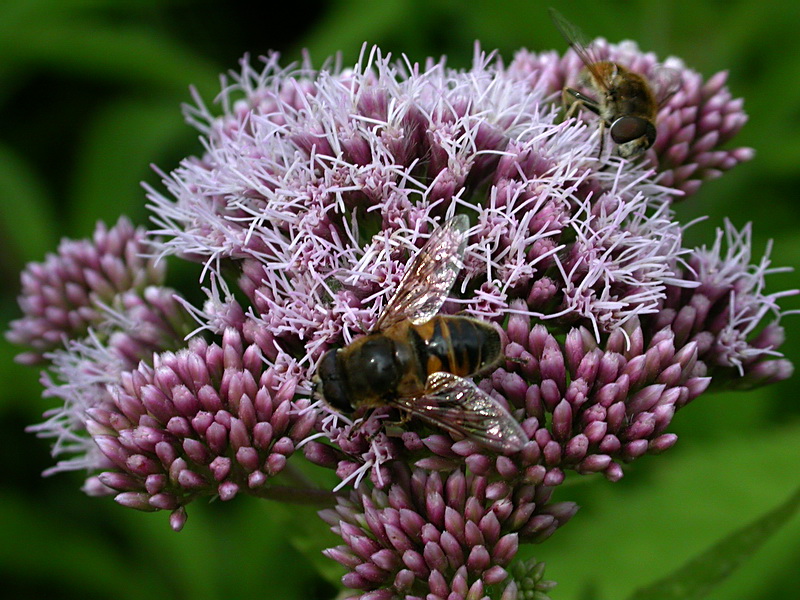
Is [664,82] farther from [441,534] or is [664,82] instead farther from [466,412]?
[441,534]

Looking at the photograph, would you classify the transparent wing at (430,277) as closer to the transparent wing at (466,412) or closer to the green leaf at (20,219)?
the transparent wing at (466,412)

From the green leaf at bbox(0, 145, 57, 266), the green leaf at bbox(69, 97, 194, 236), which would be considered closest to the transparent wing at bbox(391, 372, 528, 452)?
the green leaf at bbox(69, 97, 194, 236)

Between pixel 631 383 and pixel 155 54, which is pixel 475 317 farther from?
pixel 155 54

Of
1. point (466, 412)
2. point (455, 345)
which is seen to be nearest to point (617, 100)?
point (455, 345)

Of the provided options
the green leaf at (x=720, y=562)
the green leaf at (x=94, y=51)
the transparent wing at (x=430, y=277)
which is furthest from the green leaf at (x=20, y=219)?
the green leaf at (x=720, y=562)

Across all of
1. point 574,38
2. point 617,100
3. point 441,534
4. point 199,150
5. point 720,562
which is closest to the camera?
point 441,534

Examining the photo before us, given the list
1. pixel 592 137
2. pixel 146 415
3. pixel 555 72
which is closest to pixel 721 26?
pixel 555 72
